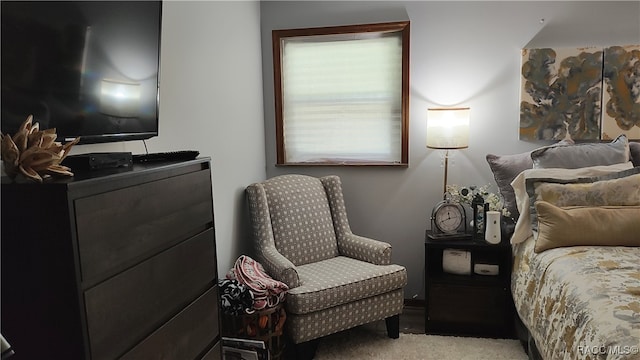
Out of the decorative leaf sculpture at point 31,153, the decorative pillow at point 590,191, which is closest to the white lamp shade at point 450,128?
the decorative pillow at point 590,191

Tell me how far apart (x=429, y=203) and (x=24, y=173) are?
2.76 m

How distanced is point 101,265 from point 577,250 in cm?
214

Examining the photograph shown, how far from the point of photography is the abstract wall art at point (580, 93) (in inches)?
120

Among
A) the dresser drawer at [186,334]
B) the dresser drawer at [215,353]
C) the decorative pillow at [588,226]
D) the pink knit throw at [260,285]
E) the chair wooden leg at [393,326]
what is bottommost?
the chair wooden leg at [393,326]

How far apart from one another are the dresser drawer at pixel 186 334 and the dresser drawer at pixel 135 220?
0.27 meters

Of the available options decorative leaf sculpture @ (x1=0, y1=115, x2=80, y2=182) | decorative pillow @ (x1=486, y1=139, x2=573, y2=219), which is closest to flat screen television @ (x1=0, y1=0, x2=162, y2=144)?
decorative leaf sculpture @ (x1=0, y1=115, x2=80, y2=182)

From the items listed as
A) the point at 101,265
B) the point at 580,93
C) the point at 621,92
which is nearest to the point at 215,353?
the point at 101,265

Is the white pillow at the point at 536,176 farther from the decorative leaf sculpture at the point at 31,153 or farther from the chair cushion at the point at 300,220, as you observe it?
the decorative leaf sculpture at the point at 31,153

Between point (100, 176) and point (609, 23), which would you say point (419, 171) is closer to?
point (609, 23)

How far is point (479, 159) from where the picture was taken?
131 inches

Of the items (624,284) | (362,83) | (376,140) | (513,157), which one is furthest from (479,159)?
(624,284)

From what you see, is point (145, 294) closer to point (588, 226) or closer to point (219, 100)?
point (219, 100)

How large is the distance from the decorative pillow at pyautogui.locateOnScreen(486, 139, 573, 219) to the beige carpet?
2.76 ft

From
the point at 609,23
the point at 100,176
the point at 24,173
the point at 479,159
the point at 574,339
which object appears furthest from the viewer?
the point at 479,159
